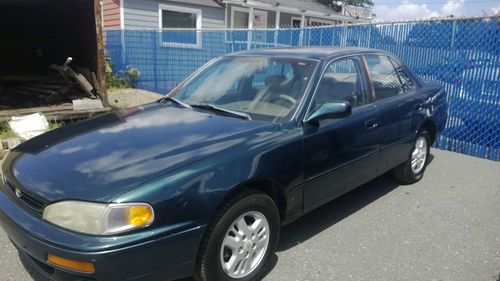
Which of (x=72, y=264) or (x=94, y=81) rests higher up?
(x=94, y=81)

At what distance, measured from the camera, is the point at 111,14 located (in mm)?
13586

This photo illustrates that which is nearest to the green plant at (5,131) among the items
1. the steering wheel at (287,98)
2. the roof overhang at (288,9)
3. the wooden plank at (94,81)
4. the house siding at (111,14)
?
the wooden plank at (94,81)

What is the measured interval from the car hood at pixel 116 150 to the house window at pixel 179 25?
8609mm

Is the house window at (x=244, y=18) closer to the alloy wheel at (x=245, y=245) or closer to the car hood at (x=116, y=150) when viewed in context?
the car hood at (x=116, y=150)

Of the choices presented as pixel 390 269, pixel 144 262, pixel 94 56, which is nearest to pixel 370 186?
pixel 390 269

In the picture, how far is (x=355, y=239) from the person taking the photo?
3.72m

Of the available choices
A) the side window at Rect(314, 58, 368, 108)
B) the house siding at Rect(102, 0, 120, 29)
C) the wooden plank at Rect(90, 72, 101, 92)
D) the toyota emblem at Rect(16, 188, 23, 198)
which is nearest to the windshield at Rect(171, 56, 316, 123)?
the side window at Rect(314, 58, 368, 108)

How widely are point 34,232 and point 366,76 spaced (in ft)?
10.4

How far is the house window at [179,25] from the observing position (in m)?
11.8

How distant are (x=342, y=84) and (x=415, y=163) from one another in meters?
1.85

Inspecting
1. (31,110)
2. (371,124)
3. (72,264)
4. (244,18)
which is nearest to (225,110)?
(371,124)

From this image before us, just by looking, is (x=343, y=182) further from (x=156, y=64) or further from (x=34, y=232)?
(x=156, y=64)

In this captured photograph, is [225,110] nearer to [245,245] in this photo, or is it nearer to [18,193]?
[245,245]

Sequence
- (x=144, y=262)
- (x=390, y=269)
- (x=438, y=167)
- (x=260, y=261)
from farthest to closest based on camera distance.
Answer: (x=438, y=167) < (x=390, y=269) < (x=260, y=261) < (x=144, y=262)
